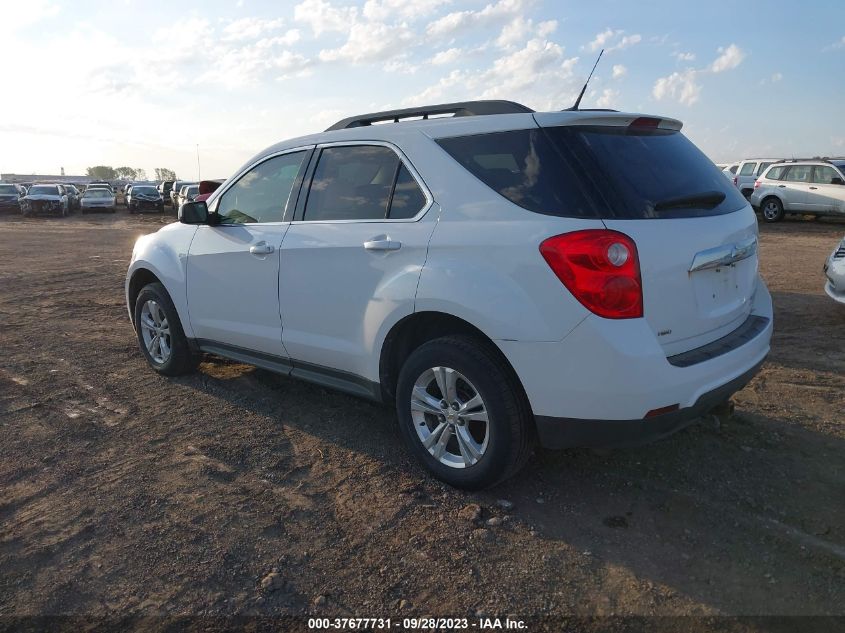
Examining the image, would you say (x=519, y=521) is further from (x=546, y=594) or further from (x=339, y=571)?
(x=339, y=571)

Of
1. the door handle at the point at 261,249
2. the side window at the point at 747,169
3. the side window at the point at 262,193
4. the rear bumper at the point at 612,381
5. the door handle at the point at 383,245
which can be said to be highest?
the side window at the point at 747,169

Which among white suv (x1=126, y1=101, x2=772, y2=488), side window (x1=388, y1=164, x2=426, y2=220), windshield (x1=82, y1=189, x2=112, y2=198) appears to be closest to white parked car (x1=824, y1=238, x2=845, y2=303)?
white suv (x1=126, y1=101, x2=772, y2=488)

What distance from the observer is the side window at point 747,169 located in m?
24.2

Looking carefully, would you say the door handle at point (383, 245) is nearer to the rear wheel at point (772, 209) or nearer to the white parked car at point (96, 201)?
the rear wheel at point (772, 209)

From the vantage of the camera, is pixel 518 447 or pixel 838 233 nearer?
pixel 518 447

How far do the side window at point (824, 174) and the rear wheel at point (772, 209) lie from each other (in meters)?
1.16

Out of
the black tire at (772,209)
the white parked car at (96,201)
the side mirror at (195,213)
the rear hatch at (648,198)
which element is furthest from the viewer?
the white parked car at (96,201)

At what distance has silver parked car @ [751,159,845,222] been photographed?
1816 centimetres

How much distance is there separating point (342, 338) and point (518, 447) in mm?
1199

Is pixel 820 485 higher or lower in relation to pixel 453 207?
lower

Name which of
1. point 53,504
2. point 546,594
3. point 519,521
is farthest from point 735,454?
point 53,504

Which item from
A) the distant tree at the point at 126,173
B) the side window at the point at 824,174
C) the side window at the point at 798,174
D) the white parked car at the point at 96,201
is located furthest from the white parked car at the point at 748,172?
the distant tree at the point at 126,173

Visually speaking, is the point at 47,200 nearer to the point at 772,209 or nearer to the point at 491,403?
the point at 772,209

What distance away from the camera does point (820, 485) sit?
3.23 metres
